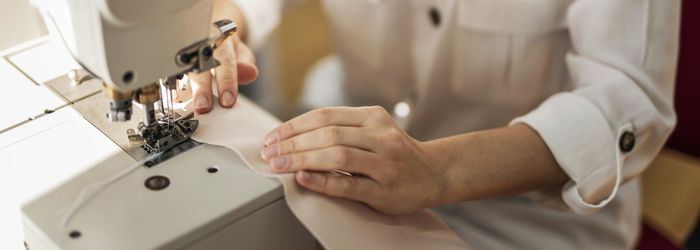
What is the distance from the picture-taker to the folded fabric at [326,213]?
802mm

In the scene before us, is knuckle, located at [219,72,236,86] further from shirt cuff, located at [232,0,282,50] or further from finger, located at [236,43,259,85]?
shirt cuff, located at [232,0,282,50]

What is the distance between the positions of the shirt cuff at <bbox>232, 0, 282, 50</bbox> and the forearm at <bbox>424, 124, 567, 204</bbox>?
43cm

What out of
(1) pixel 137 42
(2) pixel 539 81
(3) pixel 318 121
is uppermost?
(1) pixel 137 42

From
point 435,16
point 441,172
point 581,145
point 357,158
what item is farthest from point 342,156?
point 435,16

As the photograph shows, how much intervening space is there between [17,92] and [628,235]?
798 mm

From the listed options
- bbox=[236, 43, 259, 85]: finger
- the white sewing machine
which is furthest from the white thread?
bbox=[236, 43, 259, 85]: finger

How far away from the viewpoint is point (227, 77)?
92 centimetres

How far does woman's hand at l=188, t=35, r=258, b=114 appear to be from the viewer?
899mm

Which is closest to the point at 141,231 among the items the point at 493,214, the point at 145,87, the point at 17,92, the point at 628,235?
the point at 145,87

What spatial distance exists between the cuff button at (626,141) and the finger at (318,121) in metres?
0.33

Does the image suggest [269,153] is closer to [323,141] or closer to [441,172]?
[323,141]

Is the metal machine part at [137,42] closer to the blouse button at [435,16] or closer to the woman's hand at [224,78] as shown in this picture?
the woman's hand at [224,78]

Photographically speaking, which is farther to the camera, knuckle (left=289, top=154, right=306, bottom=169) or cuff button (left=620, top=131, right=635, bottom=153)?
cuff button (left=620, top=131, right=635, bottom=153)

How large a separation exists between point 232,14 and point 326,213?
0.51 meters
